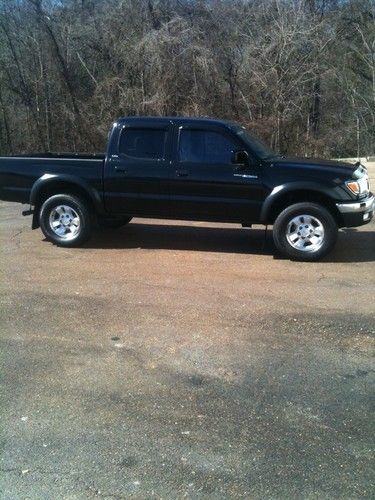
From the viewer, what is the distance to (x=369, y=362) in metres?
4.28

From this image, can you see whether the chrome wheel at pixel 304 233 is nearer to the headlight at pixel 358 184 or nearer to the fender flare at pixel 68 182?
the headlight at pixel 358 184

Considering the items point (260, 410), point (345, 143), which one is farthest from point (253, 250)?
point (345, 143)

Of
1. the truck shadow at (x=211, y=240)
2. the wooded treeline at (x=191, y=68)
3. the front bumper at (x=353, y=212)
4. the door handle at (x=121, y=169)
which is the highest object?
the wooded treeline at (x=191, y=68)

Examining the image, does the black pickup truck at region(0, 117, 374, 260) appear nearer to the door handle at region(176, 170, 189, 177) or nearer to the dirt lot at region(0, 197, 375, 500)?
the door handle at region(176, 170, 189, 177)

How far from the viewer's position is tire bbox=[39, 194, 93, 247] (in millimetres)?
8219

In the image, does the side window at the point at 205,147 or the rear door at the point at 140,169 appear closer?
the side window at the point at 205,147

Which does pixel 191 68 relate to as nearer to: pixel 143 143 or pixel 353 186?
pixel 143 143

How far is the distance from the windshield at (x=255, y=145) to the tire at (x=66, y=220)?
2.55 m

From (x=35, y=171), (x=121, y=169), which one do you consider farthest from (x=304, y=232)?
(x=35, y=171)

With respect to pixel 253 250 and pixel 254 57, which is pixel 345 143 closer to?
pixel 254 57

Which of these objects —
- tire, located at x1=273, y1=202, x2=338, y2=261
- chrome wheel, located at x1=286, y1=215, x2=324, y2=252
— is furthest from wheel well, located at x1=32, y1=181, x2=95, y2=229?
chrome wheel, located at x1=286, y1=215, x2=324, y2=252

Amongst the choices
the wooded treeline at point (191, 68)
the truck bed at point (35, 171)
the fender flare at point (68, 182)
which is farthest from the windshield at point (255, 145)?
the wooded treeline at point (191, 68)

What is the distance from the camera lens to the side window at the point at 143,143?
7.86 meters

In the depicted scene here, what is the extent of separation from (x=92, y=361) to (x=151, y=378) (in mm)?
573
